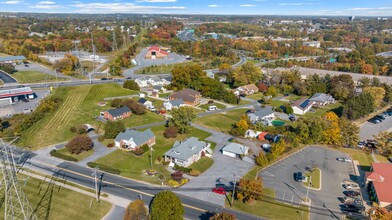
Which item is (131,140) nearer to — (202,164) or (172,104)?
(202,164)

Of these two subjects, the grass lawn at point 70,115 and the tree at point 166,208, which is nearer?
the tree at point 166,208

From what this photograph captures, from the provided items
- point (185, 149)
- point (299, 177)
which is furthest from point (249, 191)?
point (185, 149)

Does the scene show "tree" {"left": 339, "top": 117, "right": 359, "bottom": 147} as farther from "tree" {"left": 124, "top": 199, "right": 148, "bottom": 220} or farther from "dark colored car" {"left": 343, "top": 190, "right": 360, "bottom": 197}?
"tree" {"left": 124, "top": 199, "right": 148, "bottom": 220}

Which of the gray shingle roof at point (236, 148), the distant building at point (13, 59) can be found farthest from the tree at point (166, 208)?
the distant building at point (13, 59)

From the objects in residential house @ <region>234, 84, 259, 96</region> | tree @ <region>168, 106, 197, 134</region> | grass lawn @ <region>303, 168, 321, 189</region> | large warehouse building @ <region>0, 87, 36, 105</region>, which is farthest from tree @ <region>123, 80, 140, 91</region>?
grass lawn @ <region>303, 168, 321, 189</region>

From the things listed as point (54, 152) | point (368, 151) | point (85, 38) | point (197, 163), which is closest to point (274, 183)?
point (197, 163)

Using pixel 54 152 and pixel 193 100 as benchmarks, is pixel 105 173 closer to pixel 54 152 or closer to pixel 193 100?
pixel 54 152

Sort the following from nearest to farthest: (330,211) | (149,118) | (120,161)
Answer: (330,211) < (120,161) < (149,118)

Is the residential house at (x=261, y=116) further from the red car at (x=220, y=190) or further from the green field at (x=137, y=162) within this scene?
the red car at (x=220, y=190)
